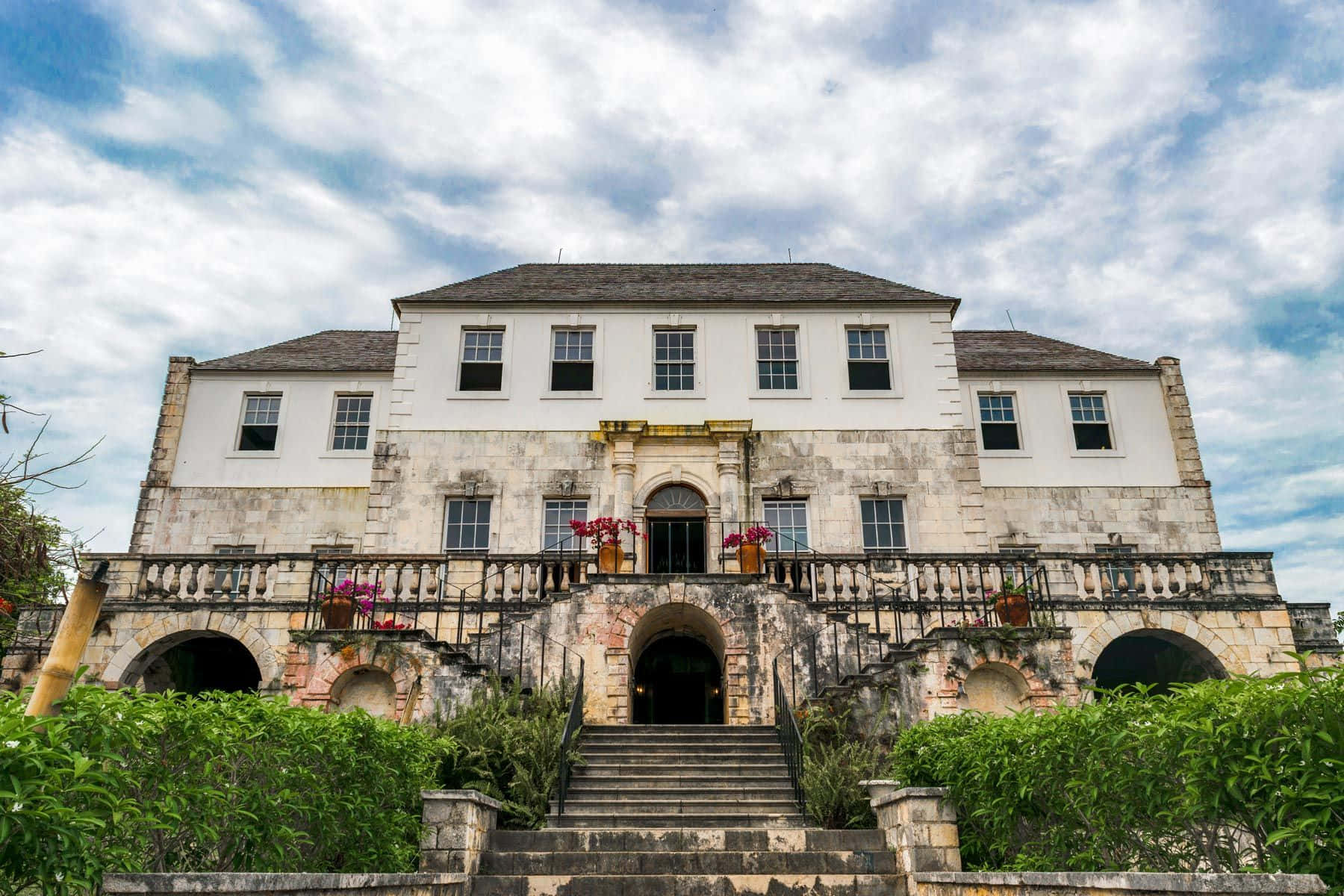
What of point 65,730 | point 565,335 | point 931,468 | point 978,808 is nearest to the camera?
point 65,730

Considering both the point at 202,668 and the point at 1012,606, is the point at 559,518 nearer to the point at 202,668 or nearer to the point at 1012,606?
the point at 202,668

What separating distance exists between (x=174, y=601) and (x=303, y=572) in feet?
6.92

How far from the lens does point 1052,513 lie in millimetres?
21891

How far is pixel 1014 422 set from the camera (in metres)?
22.9

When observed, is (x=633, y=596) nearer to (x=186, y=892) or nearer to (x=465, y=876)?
(x=465, y=876)

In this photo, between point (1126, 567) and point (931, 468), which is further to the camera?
point (931, 468)

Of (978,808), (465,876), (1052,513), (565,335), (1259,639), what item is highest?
(565,335)

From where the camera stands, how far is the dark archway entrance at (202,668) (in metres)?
16.0

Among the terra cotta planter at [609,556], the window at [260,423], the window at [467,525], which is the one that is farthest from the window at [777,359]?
the window at [260,423]

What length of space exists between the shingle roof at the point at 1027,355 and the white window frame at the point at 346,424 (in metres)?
14.4

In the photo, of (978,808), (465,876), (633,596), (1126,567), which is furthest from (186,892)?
(1126,567)

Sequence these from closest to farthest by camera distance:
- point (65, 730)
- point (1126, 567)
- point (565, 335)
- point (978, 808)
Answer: point (65, 730)
point (978, 808)
point (1126, 567)
point (565, 335)

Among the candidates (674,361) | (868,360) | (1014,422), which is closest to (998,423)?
(1014,422)

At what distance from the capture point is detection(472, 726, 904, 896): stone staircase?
8406 mm
